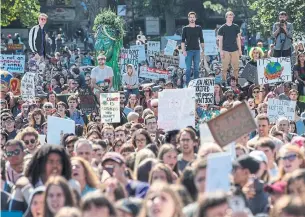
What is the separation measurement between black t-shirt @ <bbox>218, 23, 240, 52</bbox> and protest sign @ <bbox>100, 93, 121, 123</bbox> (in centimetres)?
492

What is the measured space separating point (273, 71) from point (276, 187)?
12.5 metres

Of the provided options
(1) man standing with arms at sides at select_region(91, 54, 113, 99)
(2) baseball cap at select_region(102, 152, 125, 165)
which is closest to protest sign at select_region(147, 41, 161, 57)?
(1) man standing with arms at sides at select_region(91, 54, 113, 99)

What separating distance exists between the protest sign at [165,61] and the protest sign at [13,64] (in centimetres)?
446

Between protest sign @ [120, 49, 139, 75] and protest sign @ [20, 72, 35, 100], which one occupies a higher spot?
protest sign @ [120, 49, 139, 75]

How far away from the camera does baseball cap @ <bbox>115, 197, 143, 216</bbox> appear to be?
9.86 metres

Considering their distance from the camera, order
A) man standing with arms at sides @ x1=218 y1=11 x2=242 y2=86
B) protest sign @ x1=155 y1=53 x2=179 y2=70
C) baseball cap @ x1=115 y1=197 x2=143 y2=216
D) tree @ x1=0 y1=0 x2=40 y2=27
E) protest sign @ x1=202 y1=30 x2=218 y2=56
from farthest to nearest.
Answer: tree @ x1=0 y1=0 x2=40 y2=27 < protest sign @ x1=202 y1=30 x2=218 y2=56 < protest sign @ x1=155 y1=53 x2=179 y2=70 < man standing with arms at sides @ x1=218 y1=11 x2=242 y2=86 < baseball cap @ x1=115 y1=197 x2=143 y2=216

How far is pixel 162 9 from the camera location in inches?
2120

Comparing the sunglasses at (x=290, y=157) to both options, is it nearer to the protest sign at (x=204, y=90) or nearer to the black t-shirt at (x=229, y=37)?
the protest sign at (x=204, y=90)

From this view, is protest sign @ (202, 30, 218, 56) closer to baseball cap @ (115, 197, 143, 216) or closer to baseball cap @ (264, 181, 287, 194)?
baseball cap @ (264, 181, 287, 194)

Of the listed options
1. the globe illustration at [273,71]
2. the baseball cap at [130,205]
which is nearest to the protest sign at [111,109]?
the globe illustration at [273,71]

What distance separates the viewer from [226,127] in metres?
12.4

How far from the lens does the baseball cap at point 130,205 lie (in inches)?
388

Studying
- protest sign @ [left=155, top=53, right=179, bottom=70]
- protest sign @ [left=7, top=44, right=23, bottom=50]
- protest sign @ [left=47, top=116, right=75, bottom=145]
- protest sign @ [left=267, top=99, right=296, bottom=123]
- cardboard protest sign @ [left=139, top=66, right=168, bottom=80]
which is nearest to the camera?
protest sign @ [left=47, top=116, right=75, bottom=145]

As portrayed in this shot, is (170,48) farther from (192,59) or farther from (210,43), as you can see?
(192,59)
